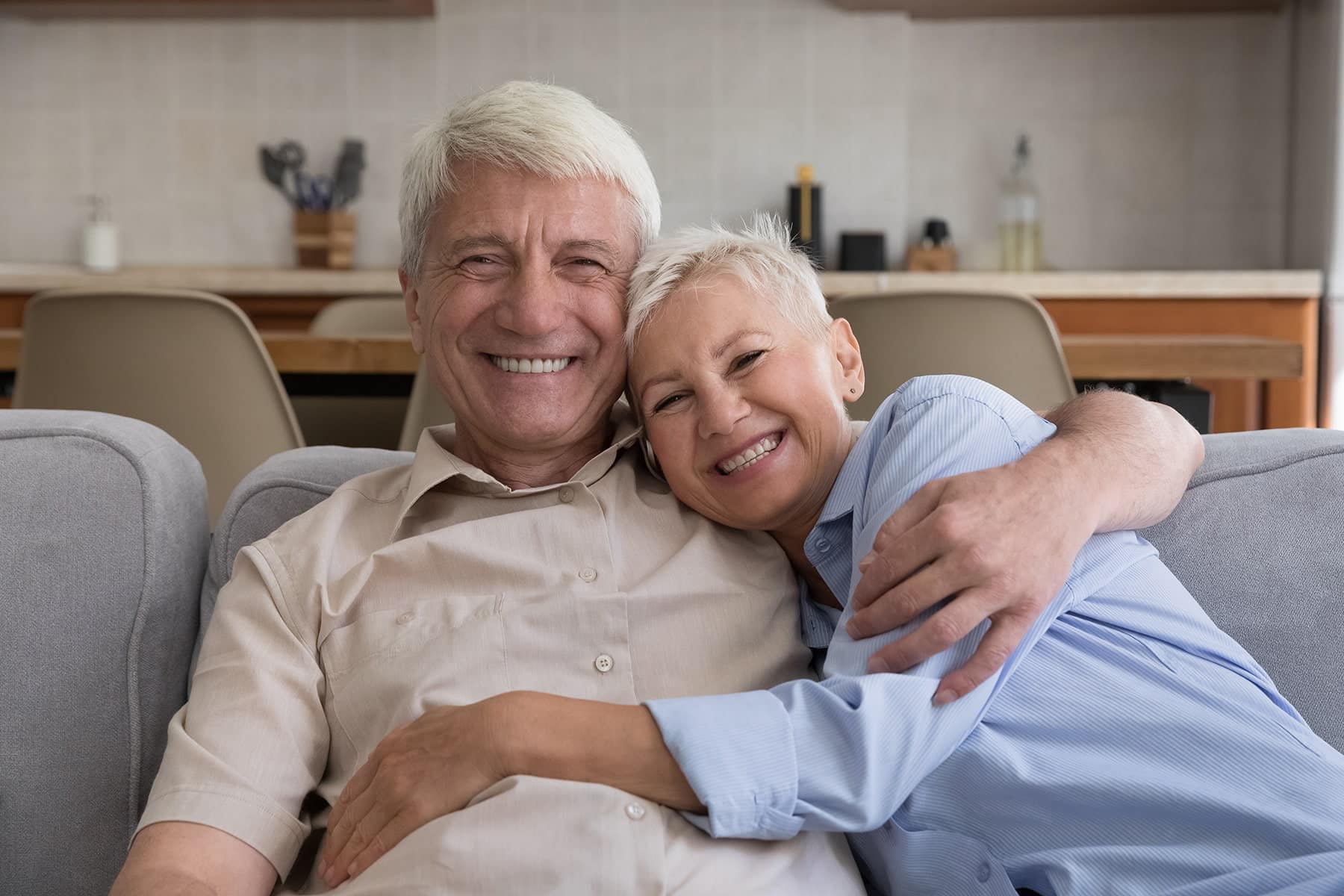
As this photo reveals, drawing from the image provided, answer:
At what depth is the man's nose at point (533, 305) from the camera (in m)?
1.30

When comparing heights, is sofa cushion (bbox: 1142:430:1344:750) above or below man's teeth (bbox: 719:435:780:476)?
below

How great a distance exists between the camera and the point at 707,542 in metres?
1.29

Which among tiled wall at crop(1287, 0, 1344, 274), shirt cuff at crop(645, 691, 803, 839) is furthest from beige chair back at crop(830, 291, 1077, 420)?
tiled wall at crop(1287, 0, 1344, 274)

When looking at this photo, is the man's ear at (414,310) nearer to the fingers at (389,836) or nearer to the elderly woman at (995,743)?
the elderly woman at (995,743)

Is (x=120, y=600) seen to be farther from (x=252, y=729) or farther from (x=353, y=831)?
(x=353, y=831)

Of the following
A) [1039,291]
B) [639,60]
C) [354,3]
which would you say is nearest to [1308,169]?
[1039,291]

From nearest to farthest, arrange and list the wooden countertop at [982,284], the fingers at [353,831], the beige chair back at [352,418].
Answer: the fingers at [353,831] → the beige chair back at [352,418] → the wooden countertop at [982,284]

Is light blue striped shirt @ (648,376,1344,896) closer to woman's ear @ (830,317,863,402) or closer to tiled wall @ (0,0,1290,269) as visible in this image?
woman's ear @ (830,317,863,402)

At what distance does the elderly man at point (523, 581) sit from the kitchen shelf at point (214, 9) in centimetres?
336

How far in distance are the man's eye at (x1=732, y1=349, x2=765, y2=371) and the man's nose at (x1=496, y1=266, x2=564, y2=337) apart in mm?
202

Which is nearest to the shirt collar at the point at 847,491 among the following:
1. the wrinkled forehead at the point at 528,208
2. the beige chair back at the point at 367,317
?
the wrinkled forehead at the point at 528,208

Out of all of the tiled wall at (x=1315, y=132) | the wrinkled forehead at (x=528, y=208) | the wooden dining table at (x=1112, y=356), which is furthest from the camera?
the tiled wall at (x=1315, y=132)

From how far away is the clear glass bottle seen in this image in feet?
14.6

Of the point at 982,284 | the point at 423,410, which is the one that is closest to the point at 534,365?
the point at 423,410
